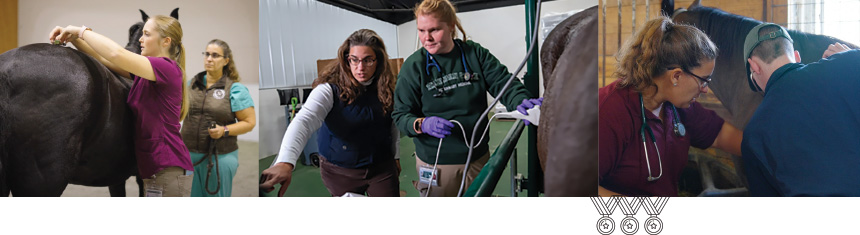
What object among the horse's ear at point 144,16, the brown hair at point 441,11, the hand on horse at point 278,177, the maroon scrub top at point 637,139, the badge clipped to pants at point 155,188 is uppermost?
the horse's ear at point 144,16

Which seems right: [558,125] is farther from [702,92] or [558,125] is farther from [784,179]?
[784,179]

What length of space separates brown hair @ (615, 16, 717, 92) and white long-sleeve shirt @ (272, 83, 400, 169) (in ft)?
3.20

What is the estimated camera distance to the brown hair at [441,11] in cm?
202

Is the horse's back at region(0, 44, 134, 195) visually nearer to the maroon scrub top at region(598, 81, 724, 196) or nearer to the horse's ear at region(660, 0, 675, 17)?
the maroon scrub top at region(598, 81, 724, 196)

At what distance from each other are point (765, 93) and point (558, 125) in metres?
0.82

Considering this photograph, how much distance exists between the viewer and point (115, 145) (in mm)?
2312

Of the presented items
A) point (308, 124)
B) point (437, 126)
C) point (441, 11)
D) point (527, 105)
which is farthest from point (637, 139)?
point (308, 124)

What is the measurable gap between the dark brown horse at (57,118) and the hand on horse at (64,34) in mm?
43

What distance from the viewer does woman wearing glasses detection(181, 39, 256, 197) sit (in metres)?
2.28

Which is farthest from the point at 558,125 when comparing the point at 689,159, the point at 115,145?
the point at 115,145

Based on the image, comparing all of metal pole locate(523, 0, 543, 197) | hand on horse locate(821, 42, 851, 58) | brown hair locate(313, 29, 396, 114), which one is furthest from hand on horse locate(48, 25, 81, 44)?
hand on horse locate(821, 42, 851, 58)

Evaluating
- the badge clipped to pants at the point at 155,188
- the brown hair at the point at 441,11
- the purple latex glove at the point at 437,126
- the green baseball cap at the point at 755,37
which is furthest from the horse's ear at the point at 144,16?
the green baseball cap at the point at 755,37

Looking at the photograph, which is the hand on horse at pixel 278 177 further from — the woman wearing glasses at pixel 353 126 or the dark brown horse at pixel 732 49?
the dark brown horse at pixel 732 49
